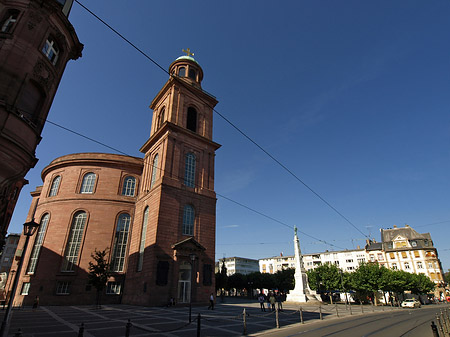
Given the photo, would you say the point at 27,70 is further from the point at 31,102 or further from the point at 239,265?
the point at 239,265

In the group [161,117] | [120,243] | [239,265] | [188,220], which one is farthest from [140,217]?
[239,265]

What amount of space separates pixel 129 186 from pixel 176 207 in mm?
10886

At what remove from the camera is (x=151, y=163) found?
105ft

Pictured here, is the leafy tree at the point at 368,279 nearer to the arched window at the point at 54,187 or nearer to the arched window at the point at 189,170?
the arched window at the point at 189,170

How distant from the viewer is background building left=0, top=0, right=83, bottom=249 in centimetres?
1114

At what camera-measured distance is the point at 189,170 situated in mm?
30266

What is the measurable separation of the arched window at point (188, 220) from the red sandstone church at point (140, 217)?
11cm

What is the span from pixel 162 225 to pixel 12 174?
14.5 m

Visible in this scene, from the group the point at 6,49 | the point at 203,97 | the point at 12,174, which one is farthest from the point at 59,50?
the point at 203,97

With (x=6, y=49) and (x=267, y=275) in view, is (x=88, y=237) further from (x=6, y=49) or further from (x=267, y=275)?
(x=267, y=275)

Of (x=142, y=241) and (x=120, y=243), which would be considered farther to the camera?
(x=120, y=243)

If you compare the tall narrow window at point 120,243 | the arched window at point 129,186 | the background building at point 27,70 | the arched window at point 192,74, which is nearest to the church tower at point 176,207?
the arched window at point 192,74

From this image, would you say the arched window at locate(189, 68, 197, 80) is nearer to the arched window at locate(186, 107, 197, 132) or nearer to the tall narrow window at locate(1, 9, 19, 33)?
the arched window at locate(186, 107, 197, 132)

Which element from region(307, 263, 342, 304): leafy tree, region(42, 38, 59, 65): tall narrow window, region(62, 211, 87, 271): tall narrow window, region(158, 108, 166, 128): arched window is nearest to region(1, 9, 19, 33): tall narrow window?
region(42, 38, 59, 65): tall narrow window
